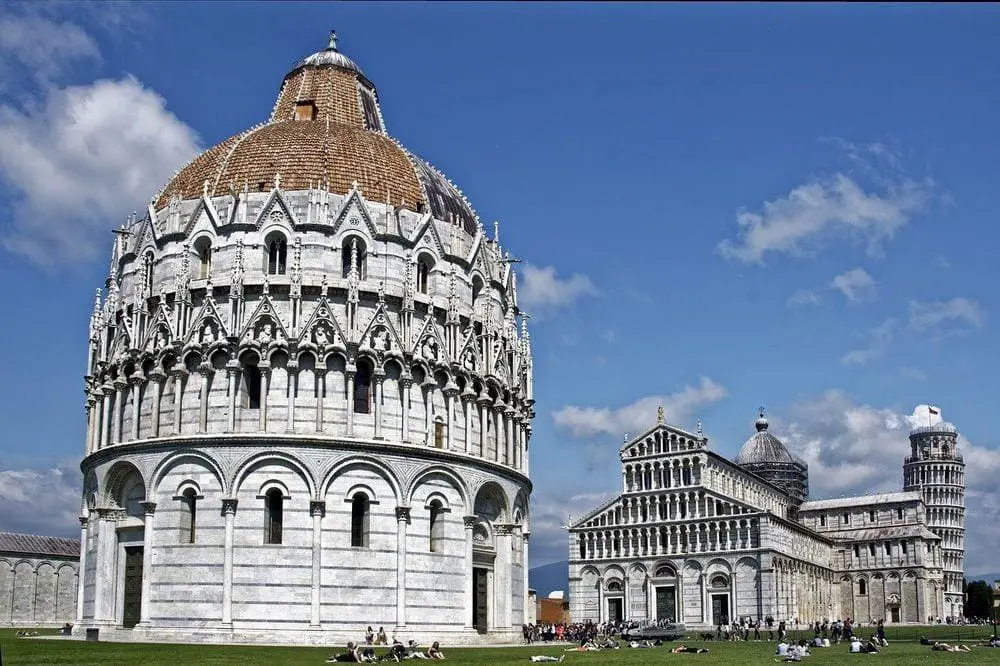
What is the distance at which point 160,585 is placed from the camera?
140 feet

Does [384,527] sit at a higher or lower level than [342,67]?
lower

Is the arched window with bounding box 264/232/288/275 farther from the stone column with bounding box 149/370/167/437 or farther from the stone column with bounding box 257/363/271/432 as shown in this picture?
the stone column with bounding box 149/370/167/437

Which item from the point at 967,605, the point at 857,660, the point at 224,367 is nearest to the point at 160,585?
the point at 224,367

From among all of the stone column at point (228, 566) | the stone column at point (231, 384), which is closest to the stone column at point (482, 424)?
the stone column at point (231, 384)

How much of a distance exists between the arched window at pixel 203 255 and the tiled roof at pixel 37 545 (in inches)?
1660

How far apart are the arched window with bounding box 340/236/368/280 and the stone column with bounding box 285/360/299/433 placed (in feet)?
15.9

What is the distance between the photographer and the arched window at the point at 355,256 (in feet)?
153

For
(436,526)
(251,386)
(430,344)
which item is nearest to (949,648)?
(436,526)

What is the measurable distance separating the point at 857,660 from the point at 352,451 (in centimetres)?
1989

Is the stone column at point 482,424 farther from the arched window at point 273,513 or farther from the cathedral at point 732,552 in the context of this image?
the cathedral at point 732,552

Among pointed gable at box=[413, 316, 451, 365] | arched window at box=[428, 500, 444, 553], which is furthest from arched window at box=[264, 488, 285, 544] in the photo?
pointed gable at box=[413, 316, 451, 365]

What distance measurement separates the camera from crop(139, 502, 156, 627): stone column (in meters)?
42.5

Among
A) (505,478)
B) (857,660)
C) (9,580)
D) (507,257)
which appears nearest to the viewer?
(857,660)

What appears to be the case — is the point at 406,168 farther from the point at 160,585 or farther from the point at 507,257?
the point at 160,585
